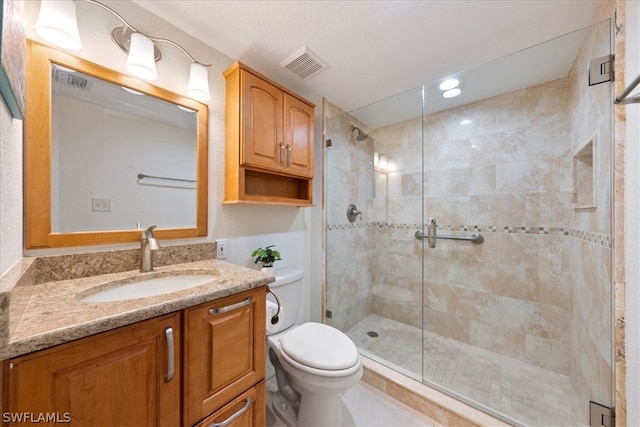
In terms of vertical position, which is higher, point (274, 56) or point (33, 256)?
point (274, 56)

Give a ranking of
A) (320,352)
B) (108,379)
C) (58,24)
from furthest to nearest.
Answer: (320,352)
(58,24)
(108,379)

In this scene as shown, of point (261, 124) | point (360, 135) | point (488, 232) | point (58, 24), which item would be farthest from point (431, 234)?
point (58, 24)

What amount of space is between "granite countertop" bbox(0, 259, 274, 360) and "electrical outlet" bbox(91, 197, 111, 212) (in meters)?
0.29

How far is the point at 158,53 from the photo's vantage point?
3.86ft

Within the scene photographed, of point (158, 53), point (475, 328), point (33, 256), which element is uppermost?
point (158, 53)

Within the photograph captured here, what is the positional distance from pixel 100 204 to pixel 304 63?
141 centimetres

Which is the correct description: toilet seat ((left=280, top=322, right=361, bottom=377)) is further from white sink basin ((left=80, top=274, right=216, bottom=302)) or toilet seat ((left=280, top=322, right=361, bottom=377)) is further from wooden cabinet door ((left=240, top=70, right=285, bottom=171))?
wooden cabinet door ((left=240, top=70, right=285, bottom=171))

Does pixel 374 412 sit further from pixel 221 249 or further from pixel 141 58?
pixel 141 58

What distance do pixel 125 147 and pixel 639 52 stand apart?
215 cm

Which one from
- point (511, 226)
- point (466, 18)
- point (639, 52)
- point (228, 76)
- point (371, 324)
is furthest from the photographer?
point (371, 324)

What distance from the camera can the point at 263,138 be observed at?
57.1 inches

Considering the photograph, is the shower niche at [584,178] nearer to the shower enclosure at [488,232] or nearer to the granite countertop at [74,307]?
the shower enclosure at [488,232]

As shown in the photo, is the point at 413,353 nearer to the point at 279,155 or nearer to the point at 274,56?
the point at 279,155

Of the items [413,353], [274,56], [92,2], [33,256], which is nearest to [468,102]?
[274,56]
